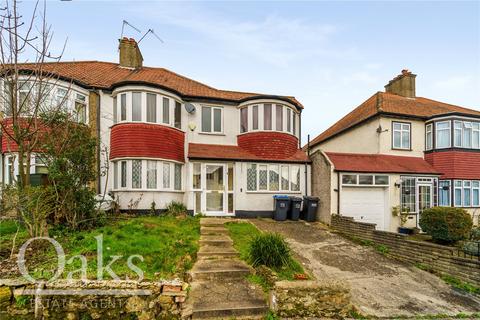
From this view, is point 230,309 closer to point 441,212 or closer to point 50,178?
point 50,178

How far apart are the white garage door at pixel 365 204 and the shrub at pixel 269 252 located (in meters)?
7.10

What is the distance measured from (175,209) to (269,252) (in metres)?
6.56

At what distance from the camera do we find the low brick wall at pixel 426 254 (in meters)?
7.58

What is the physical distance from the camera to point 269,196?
1321cm

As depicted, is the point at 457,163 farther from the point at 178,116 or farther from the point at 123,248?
the point at 123,248

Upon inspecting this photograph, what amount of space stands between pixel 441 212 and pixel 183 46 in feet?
50.9

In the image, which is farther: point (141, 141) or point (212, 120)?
point (212, 120)

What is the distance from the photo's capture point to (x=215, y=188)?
42.7ft

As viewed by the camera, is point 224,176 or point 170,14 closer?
point 170,14

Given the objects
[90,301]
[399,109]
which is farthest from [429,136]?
[90,301]

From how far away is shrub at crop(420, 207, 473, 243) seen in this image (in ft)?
32.5

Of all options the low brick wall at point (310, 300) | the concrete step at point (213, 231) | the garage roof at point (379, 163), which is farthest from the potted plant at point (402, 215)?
the low brick wall at point (310, 300)

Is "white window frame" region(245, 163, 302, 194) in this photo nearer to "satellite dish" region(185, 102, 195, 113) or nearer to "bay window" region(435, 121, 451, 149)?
"satellite dish" region(185, 102, 195, 113)

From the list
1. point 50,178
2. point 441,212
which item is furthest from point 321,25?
point 50,178
